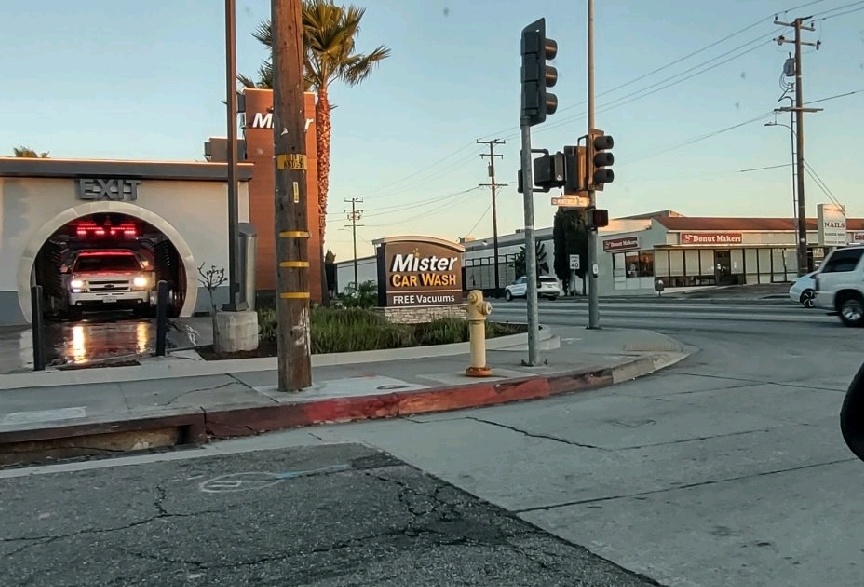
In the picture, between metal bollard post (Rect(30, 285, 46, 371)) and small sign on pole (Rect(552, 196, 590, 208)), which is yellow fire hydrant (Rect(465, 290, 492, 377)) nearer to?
small sign on pole (Rect(552, 196, 590, 208))

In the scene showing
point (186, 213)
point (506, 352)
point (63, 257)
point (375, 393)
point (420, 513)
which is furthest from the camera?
point (63, 257)

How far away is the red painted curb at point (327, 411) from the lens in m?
7.55

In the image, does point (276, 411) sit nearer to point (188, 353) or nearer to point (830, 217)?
point (188, 353)

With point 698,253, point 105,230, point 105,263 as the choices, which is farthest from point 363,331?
point 698,253

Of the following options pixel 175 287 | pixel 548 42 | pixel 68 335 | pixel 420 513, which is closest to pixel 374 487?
pixel 420 513

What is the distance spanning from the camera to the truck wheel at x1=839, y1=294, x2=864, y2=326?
19.5 meters

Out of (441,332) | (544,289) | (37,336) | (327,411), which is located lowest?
(327,411)

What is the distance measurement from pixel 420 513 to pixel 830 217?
46.0 metres

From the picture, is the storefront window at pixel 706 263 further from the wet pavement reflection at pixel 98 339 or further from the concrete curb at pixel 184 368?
the concrete curb at pixel 184 368

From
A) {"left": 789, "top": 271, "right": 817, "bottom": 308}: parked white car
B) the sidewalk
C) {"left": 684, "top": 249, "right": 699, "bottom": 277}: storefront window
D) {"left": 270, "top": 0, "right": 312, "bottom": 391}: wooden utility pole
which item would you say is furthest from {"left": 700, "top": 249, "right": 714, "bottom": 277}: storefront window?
{"left": 270, "top": 0, "right": 312, "bottom": 391}: wooden utility pole

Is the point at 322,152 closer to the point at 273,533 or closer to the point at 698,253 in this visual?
the point at 273,533

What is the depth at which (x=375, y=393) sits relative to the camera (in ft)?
30.1

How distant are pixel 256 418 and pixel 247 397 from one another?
85 centimetres

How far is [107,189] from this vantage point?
19109 millimetres
